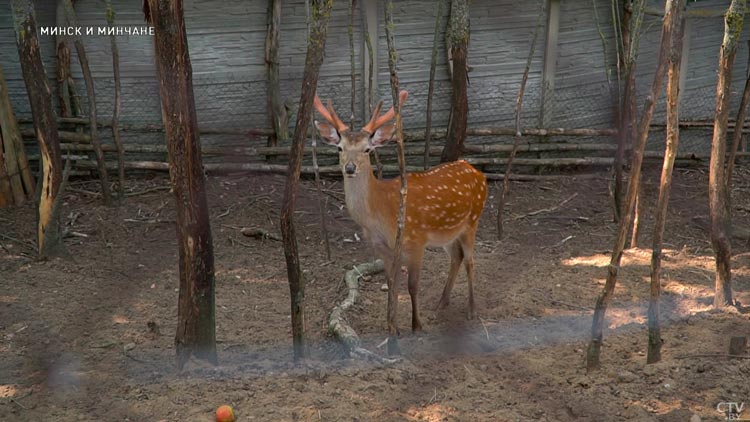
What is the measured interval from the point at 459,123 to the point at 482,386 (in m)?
4.23

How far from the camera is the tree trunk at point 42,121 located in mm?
7000

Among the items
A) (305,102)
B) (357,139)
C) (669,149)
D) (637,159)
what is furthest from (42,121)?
(669,149)

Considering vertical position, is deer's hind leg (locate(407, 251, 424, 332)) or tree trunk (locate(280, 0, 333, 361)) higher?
tree trunk (locate(280, 0, 333, 361))

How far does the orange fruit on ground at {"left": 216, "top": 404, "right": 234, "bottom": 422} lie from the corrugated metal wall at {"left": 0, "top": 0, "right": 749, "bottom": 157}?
552cm

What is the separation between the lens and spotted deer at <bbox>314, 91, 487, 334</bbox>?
243 inches

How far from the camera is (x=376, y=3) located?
9.78m

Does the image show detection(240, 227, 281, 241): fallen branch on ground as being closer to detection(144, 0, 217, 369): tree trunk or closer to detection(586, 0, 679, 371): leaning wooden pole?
detection(144, 0, 217, 369): tree trunk

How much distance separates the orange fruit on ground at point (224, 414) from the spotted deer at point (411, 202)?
4.13 feet

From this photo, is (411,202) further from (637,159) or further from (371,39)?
(371,39)

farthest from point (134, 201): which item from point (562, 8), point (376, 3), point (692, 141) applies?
point (692, 141)

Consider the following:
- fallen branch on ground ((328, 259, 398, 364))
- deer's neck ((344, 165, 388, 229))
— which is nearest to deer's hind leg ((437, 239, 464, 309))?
fallen branch on ground ((328, 259, 398, 364))

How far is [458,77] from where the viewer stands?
29.1 feet

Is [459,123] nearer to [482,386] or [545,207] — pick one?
[545,207]

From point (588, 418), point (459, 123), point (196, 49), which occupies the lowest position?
point (588, 418)
